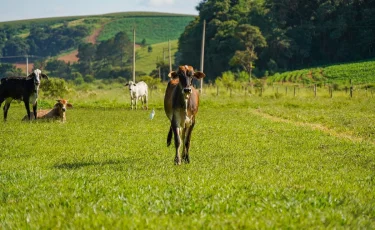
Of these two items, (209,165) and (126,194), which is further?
(209,165)

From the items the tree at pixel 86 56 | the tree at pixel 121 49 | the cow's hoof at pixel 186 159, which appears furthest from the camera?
the tree at pixel 121 49

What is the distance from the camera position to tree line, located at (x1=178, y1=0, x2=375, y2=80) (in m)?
98.4

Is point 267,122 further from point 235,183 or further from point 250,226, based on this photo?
point 250,226

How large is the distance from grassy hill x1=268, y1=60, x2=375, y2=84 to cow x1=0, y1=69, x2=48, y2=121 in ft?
207

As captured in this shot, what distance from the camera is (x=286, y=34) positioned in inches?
4006

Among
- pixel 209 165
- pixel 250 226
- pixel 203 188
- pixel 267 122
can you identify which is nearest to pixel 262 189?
pixel 203 188

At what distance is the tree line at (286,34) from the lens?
98.4m

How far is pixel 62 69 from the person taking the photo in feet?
524

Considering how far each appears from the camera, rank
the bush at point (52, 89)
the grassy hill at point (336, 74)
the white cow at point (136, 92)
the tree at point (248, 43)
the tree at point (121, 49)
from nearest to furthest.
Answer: the white cow at point (136, 92)
the bush at point (52, 89)
the grassy hill at point (336, 74)
the tree at point (248, 43)
the tree at point (121, 49)

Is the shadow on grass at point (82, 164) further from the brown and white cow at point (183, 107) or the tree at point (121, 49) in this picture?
the tree at point (121, 49)

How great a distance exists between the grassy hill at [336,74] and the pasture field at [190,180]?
64.0 meters

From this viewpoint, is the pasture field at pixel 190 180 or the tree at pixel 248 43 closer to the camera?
the pasture field at pixel 190 180

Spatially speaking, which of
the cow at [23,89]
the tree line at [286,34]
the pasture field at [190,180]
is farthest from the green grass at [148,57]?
the pasture field at [190,180]

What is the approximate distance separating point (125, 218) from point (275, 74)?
92773mm
